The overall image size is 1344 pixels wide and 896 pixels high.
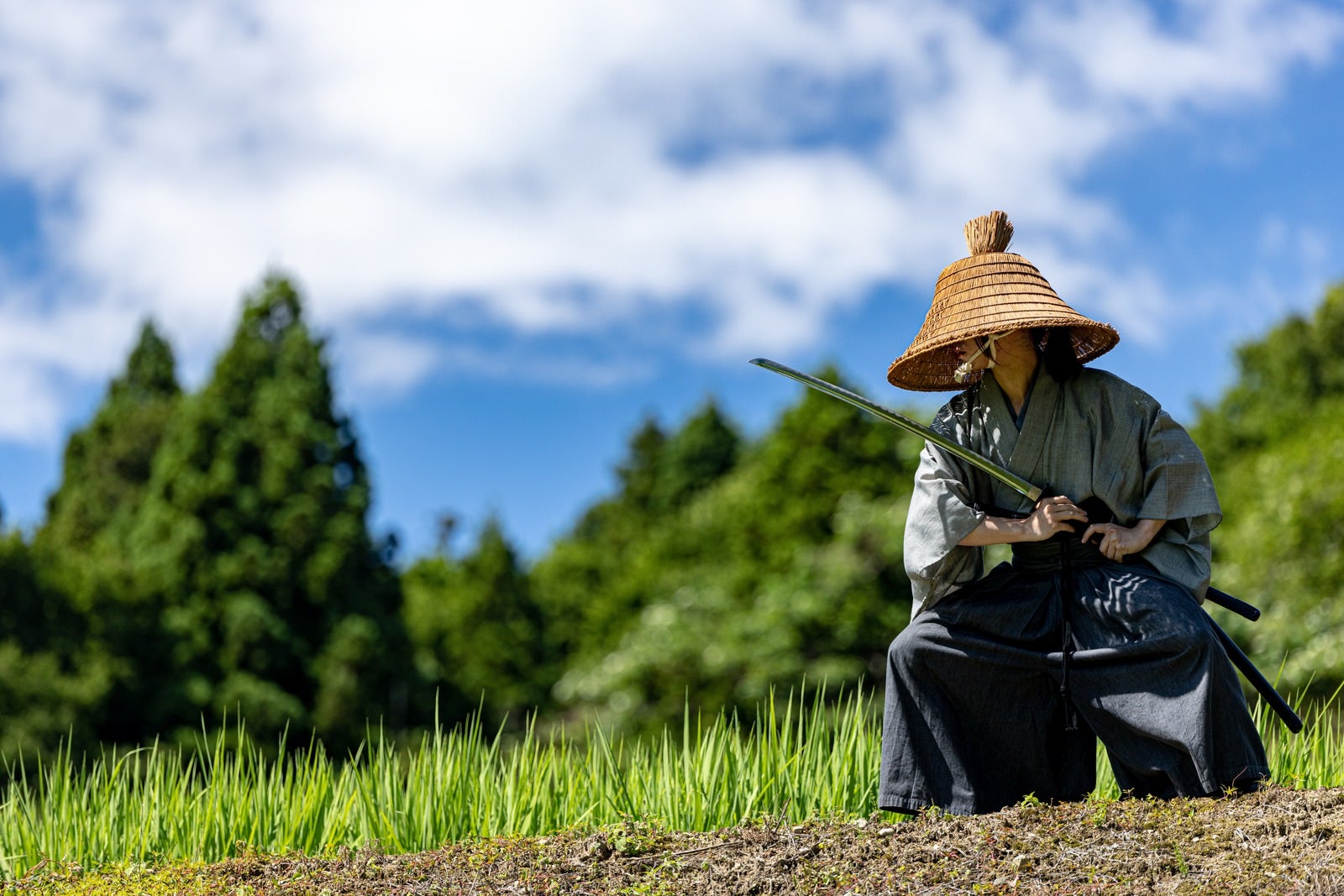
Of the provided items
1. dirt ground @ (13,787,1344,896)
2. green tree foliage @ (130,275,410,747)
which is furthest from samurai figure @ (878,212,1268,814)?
green tree foliage @ (130,275,410,747)

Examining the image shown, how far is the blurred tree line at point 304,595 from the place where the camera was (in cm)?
1148

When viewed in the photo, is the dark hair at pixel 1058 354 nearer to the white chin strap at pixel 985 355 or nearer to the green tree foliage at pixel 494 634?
the white chin strap at pixel 985 355

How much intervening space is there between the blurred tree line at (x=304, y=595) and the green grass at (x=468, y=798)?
6878 mm

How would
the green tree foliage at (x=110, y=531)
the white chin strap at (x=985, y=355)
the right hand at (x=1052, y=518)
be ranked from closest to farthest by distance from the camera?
the right hand at (x=1052, y=518) < the white chin strap at (x=985, y=355) < the green tree foliage at (x=110, y=531)

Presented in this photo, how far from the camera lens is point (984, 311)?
145 inches

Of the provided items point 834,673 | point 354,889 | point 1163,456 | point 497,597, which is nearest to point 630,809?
point 354,889

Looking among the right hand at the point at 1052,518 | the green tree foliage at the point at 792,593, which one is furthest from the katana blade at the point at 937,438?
the green tree foliage at the point at 792,593

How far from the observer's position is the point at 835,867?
3.30 metres

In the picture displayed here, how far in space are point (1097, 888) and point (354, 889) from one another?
6.59 feet

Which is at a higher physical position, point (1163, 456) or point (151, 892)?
point (1163, 456)

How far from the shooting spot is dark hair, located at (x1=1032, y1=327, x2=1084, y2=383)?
3814 millimetres

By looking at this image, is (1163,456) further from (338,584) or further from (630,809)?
(338,584)

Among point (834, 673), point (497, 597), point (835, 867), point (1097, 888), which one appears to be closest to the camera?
point (1097, 888)

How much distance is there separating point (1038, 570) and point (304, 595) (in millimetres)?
10193
